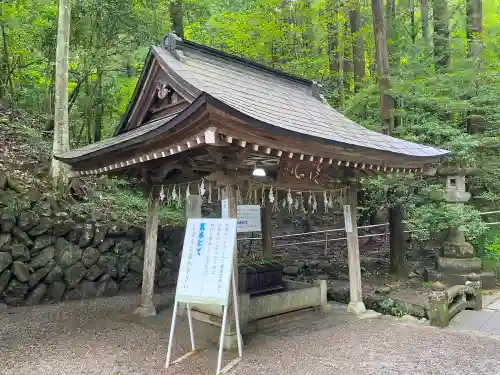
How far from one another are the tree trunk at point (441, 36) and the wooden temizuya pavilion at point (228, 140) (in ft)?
22.8

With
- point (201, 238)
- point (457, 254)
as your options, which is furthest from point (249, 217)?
point (457, 254)

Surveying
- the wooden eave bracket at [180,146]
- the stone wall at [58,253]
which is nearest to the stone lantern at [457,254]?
the wooden eave bracket at [180,146]

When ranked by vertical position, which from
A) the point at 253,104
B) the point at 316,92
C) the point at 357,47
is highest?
the point at 357,47

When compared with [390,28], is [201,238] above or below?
below

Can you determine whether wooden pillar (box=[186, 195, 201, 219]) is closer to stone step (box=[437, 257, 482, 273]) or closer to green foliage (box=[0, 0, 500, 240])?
green foliage (box=[0, 0, 500, 240])

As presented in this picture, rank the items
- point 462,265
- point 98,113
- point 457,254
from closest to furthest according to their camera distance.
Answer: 1. point 462,265
2. point 457,254
3. point 98,113

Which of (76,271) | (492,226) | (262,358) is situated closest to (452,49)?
(492,226)

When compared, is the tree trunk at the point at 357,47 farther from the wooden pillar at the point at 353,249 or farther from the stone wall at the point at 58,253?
the stone wall at the point at 58,253

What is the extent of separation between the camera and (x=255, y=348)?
5.16m

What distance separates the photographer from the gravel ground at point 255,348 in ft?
14.8

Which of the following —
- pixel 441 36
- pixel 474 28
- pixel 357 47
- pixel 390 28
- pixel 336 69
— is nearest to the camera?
pixel 474 28

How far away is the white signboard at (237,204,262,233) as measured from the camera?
26.6ft

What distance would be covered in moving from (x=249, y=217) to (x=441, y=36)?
971 cm

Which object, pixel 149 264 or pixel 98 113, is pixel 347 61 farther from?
pixel 149 264
